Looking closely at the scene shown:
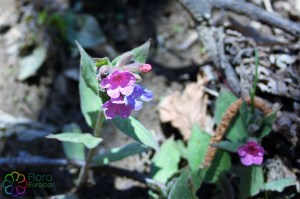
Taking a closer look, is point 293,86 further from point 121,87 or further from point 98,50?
point 98,50

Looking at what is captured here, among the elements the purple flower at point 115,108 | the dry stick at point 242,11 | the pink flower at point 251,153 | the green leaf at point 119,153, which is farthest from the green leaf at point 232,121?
the purple flower at point 115,108

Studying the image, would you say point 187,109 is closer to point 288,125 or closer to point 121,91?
point 288,125

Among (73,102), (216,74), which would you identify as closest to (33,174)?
(73,102)

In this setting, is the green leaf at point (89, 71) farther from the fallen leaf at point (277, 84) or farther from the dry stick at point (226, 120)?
the fallen leaf at point (277, 84)

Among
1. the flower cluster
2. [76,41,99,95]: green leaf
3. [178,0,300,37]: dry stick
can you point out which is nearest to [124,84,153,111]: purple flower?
the flower cluster

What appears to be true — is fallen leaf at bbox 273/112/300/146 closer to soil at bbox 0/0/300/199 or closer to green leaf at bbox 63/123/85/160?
soil at bbox 0/0/300/199
